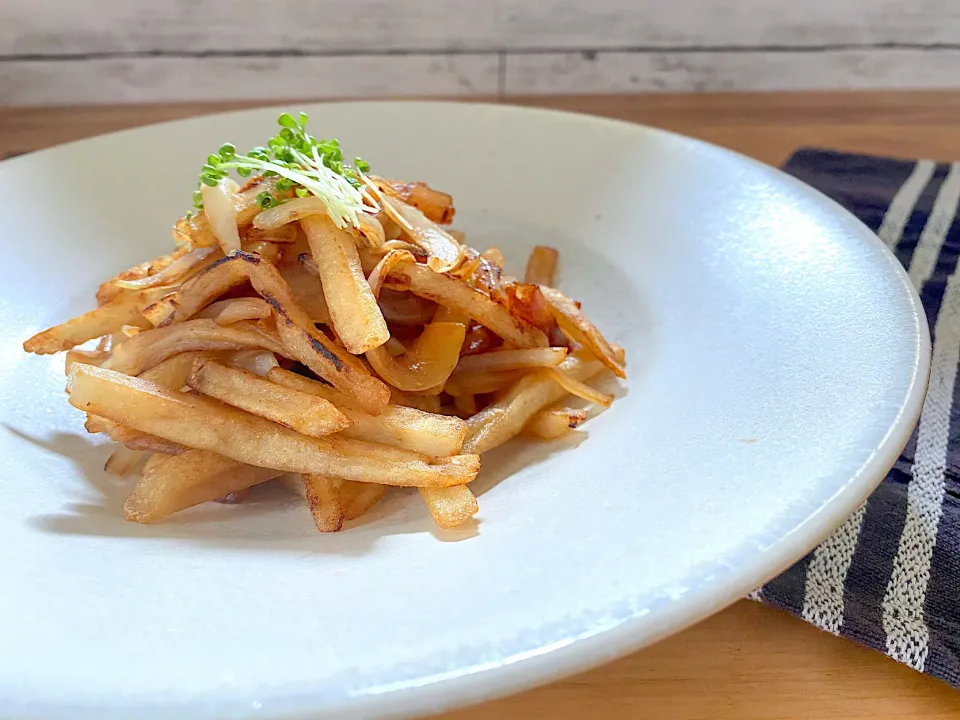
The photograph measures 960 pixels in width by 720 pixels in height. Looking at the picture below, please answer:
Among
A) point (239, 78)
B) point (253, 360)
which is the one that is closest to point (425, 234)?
point (253, 360)

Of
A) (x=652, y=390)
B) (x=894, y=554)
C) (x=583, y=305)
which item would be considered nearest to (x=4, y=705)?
(x=652, y=390)

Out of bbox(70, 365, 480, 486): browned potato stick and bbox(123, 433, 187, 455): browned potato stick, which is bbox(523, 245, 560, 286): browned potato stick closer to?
bbox(70, 365, 480, 486): browned potato stick

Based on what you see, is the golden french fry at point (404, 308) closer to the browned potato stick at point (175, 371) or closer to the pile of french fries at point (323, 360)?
the pile of french fries at point (323, 360)

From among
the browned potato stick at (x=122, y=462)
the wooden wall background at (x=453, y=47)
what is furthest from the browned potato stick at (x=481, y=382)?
the wooden wall background at (x=453, y=47)

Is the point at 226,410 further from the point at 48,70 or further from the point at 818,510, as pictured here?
the point at 48,70

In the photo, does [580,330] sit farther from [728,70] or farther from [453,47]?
[728,70]
